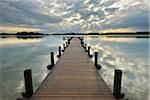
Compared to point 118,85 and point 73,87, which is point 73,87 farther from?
point 118,85

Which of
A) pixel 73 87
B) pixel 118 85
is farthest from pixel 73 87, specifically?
pixel 118 85

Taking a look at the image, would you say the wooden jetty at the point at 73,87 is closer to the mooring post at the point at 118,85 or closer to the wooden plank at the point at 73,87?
the wooden plank at the point at 73,87

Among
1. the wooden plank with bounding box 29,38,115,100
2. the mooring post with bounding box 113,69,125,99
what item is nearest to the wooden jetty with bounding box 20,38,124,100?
the wooden plank with bounding box 29,38,115,100

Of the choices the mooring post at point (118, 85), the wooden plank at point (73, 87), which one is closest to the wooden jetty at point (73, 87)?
the wooden plank at point (73, 87)

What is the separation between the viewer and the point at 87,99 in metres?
6.37

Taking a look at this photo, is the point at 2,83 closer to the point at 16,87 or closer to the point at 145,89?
the point at 16,87

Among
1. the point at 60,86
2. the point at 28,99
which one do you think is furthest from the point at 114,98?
the point at 28,99

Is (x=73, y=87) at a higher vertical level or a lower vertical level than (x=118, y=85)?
lower

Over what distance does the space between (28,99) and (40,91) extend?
783mm

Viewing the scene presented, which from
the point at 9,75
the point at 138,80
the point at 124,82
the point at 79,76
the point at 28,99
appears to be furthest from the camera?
the point at 9,75

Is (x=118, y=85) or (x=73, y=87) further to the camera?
(x=73, y=87)

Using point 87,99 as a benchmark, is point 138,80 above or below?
below

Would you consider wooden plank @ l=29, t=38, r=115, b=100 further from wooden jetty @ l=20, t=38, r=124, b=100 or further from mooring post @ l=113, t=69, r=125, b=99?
mooring post @ l=113, t=69, r=125, b=99

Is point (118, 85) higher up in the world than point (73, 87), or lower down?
higher up
